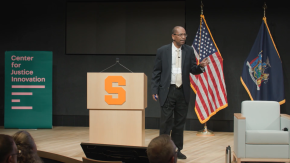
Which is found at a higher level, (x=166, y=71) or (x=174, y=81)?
(x=166, y=71)

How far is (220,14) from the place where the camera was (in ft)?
18.3

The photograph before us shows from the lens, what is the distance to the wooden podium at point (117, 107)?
3336mm

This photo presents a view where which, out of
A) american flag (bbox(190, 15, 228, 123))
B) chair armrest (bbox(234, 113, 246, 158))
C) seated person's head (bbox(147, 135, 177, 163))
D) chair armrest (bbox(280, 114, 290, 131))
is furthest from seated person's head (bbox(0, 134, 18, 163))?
american flag (bbox(190, 15, 228, 123))

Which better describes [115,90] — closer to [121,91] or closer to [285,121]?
[121,91]

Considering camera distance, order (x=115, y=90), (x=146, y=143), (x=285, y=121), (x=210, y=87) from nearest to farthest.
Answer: (x=285, y=121) → (x=115, y=90) → (x=146, y=143) → (x=210, y=87)

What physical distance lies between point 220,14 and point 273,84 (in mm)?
1703

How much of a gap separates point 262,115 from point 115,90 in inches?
73.6

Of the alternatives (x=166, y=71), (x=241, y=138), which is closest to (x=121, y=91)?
(x=166, y=71)

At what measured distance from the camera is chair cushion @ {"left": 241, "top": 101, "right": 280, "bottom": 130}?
11.4 ft

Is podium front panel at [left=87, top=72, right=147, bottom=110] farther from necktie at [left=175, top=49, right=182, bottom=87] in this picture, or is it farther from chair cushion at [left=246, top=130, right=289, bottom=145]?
chair cushion at [left=246, top=130, right=289, bottom=145]

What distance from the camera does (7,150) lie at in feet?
3.48

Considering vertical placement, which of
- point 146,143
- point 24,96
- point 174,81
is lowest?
point 146,143

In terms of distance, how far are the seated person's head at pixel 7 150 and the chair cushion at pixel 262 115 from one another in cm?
303

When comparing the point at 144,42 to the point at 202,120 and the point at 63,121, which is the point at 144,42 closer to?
the point at 202,120
